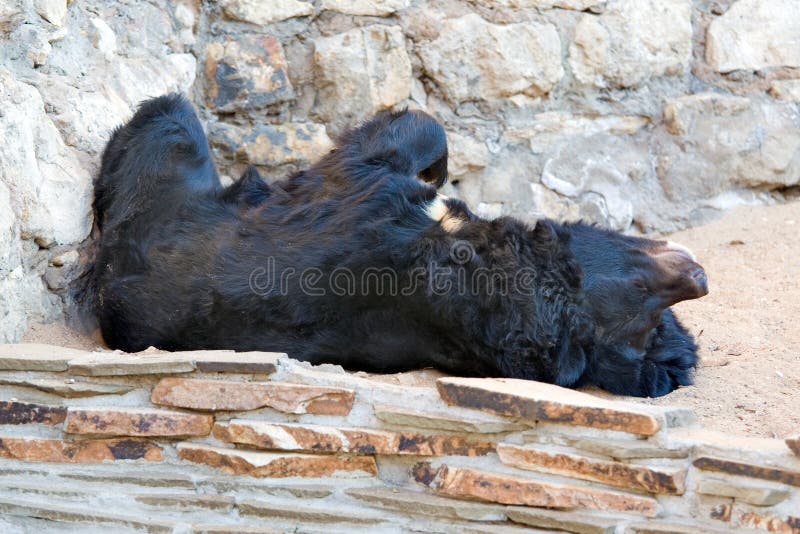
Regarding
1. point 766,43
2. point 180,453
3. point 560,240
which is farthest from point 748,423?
point 766,43

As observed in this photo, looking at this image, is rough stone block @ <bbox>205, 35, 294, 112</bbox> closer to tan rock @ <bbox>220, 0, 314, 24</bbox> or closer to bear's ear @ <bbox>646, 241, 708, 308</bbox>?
tan rock @ <bbox>220, 0, 314, 24</bbox>

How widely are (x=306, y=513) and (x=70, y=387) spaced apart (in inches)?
25.3

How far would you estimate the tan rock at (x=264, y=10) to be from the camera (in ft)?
12.7

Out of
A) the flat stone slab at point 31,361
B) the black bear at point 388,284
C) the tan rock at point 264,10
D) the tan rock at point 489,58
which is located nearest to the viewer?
the flat stone slab at point 31,361

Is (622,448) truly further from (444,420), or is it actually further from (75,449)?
→ (75,449)

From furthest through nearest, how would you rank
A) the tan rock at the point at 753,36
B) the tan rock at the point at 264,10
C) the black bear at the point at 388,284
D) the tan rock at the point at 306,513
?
1. the tan rock at the point at 753,36
2. the tan rock at the point at 264,10
3. the black bear at the point at 388,284
4. the tan rock at the point at 306,513

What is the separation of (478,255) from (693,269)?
622 mm

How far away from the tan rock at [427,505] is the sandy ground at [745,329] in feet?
1.44

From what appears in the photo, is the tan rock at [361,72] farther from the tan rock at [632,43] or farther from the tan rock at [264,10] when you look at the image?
the tan rock at [632,43]

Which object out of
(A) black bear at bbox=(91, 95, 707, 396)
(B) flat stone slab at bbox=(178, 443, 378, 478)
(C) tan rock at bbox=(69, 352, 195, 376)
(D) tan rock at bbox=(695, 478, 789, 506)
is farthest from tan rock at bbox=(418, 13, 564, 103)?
(D) tan rock at bbox=(695, 478, 789, 506)

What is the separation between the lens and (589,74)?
4.22 m

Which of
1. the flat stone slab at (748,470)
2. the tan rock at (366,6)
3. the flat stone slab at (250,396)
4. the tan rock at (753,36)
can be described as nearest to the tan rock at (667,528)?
the flat stone slab at (748,470)

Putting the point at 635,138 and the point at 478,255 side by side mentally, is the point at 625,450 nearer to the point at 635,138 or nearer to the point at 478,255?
the point at 478,255

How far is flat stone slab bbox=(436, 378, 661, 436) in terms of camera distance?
2.09 m
